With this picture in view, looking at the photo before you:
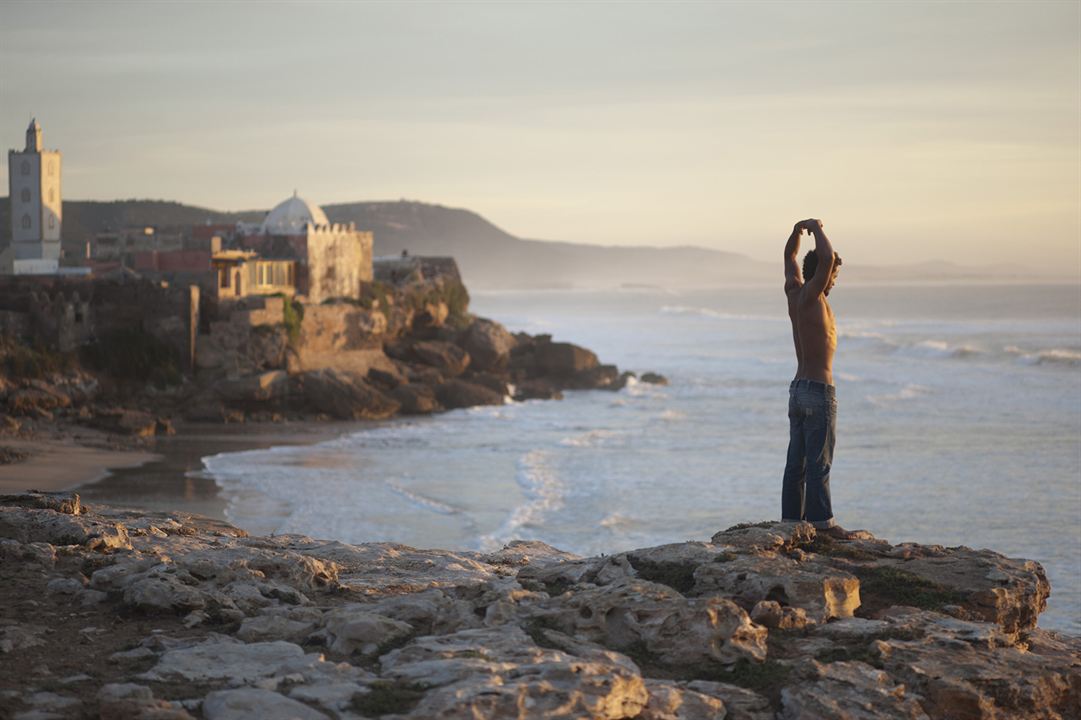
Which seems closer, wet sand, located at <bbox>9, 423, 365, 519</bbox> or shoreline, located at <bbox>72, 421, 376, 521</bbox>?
shoreline, located at <bbox>72, 421, 376, 521</bbox>

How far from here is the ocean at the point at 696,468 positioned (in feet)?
60.4

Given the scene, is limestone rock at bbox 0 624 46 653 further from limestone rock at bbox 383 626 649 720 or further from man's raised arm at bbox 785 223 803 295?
man's raised arm at bbox 785 223 803 295

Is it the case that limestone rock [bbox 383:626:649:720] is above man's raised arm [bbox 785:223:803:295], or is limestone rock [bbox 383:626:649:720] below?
below

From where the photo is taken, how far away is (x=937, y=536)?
17797 mm

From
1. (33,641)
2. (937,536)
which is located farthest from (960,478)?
(33,641)

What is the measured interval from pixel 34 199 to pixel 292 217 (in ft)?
35.1

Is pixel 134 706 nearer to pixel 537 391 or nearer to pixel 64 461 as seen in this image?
pixel 64 461

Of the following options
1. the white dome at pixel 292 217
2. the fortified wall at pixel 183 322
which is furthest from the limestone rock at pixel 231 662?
the white dome at pixel 292 217

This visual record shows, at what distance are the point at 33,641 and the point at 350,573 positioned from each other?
2758 millimetres

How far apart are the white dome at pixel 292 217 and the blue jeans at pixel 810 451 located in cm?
4363

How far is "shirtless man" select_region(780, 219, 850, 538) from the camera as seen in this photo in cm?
893

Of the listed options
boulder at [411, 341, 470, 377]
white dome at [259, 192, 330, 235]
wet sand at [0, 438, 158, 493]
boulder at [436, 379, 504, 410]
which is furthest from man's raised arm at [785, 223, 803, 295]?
white dome at [259, 192, 330, 235]

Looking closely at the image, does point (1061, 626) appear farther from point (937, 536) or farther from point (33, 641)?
point (33, 641)

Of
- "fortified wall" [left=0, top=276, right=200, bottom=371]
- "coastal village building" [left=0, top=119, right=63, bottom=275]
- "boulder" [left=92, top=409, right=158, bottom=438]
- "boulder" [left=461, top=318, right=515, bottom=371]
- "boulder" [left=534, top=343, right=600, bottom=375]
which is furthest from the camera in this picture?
"coastal village building" [left=0, top=119, right=63, bottom=275]
